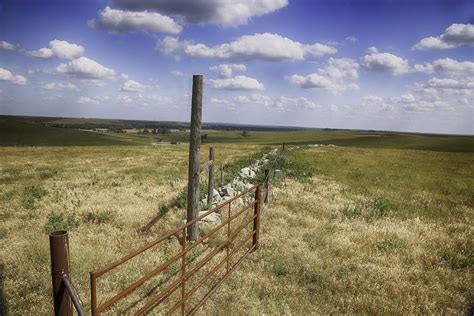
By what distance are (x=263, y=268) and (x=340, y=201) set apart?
28.4 ft

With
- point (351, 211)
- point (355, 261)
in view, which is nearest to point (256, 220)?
point (355, 261)

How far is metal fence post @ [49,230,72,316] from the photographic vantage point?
130 inches

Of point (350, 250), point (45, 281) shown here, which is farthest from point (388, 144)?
point (45, 281)

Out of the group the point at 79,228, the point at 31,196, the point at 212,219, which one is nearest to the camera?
the point at 79,228

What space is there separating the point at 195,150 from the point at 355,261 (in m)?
5.38

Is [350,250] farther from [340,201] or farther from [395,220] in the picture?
[340,201]

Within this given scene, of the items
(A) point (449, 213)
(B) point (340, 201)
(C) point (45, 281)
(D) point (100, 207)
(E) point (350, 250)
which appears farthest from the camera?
(B) point (340, 201)

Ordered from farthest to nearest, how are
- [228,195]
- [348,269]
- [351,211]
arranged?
[228,195]
[351,211]
[348,269]

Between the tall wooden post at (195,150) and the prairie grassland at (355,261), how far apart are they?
2185 mm

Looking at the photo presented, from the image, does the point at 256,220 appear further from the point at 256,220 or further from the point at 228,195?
the point at 228,195

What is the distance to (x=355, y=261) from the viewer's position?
8.54 m

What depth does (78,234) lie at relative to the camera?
946 centimetres

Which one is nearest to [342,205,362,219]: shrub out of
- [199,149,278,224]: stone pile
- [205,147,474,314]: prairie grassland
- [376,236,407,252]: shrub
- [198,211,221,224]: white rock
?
[205,147,474,314]: prairie grassland

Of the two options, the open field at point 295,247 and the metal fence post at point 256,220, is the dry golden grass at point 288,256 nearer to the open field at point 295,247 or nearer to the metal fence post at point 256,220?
the open field at point 295,247
